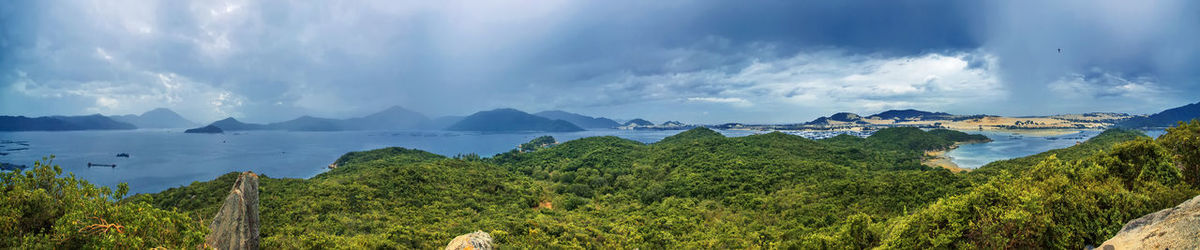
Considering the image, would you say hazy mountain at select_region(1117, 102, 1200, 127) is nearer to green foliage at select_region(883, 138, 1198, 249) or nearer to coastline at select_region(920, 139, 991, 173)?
coastline at select_region(920, 139, 991, 173)

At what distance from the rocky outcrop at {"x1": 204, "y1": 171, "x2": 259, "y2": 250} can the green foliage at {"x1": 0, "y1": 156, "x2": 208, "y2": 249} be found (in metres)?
3.05

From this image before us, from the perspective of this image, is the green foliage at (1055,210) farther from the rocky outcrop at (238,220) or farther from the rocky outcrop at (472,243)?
the rocky outcrop at (238,220)

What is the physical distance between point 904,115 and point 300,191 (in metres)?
236

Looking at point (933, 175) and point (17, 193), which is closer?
point (17, 193)

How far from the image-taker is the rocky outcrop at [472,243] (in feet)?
47.6

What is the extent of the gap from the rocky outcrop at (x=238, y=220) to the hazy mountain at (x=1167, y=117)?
620ft

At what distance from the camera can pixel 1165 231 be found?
20.4 feet

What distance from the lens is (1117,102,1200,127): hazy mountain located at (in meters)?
111

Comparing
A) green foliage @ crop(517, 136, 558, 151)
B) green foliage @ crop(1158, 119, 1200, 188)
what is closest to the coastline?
green foliage @ crop(1158, 119, 1200, 188)

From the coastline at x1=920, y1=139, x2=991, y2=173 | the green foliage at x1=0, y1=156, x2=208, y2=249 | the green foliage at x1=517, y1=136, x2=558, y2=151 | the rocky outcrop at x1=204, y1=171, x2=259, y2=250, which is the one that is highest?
the green foliage at x1=0, y1=156, x2=208, y2=249

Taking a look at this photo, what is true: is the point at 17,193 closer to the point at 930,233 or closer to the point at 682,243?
the point at 930,233

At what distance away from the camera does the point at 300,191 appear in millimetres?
32938

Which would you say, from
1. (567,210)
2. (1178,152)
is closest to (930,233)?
(1178,152)

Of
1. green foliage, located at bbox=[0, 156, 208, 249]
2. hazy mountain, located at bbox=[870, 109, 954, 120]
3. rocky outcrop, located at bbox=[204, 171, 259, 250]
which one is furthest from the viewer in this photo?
hazy mountain, located at bbox=[870, 109, 954, 120]
